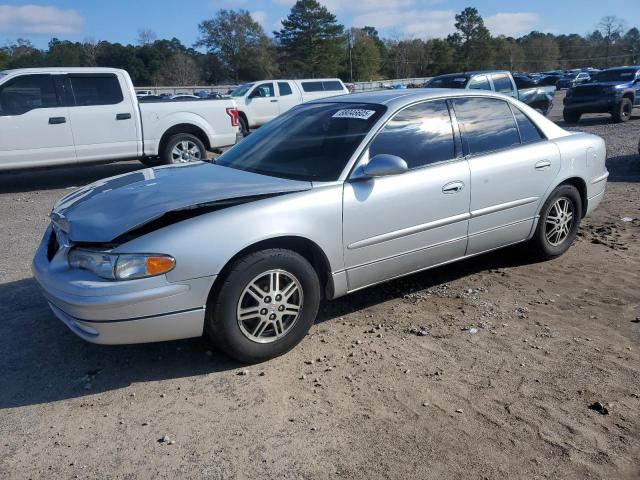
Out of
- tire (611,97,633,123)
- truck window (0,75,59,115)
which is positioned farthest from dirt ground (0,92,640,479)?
tire (611,97,633,123)

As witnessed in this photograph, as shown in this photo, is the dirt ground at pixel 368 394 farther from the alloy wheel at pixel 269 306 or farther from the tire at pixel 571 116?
the tire at pixel 571 116

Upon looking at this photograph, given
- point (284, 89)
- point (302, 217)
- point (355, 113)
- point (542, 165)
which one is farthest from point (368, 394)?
point (284, 89)

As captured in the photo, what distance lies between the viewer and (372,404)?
310cm

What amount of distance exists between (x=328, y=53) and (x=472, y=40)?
29.7 metres

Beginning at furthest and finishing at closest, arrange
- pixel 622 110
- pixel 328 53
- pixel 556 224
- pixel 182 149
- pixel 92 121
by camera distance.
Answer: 1. pixel 328 53
2. pixel 622 110
3. pixel 182 149
4. pixel 92 121
5. pixel 556 224

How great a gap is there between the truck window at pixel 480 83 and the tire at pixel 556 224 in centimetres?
992

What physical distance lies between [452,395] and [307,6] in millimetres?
88092

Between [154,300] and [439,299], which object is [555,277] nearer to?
[439,299]

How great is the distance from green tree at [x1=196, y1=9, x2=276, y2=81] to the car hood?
89417mm

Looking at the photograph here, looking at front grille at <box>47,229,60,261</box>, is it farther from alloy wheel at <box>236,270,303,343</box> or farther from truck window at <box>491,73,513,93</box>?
truck window at <box>491,73,513,93</box>

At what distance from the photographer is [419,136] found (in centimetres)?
427

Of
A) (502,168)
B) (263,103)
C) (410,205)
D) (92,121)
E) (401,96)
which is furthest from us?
(263,103)

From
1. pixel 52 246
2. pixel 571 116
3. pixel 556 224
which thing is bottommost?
pixel 571 116

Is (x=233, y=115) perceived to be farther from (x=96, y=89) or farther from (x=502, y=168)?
(x=502, y=168)
